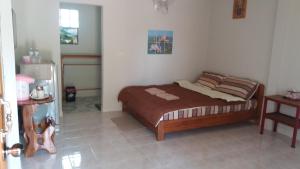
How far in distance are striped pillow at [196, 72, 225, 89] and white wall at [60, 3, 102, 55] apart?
2665 mm

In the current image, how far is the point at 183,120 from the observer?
369 cm

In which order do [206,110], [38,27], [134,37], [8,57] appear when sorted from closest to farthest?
[8,57] → [206,110] → [38,27] → [134,37]

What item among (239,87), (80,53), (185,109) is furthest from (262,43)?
(80,53)

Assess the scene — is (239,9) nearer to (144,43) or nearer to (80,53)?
(144,43)

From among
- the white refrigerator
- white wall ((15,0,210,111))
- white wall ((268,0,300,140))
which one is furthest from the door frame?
white wall ((268,0,300,140))

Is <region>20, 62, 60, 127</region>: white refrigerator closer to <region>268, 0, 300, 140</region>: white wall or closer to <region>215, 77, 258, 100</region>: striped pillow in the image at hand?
<region>215, 77, 258, 100</region>: striped pillow

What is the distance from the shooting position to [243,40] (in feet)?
15.3

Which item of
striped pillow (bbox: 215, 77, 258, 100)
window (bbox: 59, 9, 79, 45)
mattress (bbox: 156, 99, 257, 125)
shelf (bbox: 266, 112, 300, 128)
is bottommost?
shelf (bbox: 266, 112, 300, 128)

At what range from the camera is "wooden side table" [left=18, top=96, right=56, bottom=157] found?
2.89m

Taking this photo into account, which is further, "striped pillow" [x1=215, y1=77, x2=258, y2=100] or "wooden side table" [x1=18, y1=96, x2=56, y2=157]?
"striped pillow" [x1=215, y1=77, x2=258, y2=100]

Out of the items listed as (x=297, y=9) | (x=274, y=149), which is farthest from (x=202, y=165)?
(x=297, y=9)

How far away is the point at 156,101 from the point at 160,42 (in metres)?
1.71

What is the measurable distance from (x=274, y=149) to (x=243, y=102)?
0.96 meters

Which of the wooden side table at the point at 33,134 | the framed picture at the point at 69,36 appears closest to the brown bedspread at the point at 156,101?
the wooden side table at the point at 33,134
